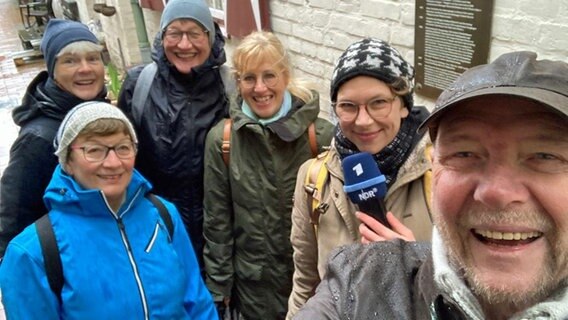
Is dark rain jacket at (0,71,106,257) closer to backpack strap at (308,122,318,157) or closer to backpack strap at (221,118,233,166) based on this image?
backpack strap at (221,118,233,166)

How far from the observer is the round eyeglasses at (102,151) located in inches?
85.1

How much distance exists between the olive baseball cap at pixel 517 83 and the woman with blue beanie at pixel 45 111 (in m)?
2.02

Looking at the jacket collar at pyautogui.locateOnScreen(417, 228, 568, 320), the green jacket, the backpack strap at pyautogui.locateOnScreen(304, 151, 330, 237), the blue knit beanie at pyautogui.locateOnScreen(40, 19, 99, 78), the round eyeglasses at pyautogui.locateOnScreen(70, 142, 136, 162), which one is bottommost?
the green jacket

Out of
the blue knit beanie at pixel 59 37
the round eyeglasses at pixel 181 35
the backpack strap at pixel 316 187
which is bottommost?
the backpack strap at pixel 316 187

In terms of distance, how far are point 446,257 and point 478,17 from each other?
1.60 metres

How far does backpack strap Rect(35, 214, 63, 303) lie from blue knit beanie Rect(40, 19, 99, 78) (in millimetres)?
1141

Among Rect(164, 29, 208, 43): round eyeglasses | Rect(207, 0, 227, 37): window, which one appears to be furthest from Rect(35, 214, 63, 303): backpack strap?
Rect(207, 0, 227, 37): window

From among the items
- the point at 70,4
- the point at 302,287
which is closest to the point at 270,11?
the point at 302,287

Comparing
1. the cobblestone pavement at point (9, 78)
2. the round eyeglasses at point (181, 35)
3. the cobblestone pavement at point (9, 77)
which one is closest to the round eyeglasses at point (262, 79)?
the round eyeglasses at point (181, 35)

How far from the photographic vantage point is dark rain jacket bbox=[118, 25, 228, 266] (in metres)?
2.80

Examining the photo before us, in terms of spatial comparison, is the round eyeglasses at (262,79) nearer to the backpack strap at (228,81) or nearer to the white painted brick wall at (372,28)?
the backpack strap at (228,81)

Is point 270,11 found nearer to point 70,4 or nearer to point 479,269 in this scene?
point 479,269

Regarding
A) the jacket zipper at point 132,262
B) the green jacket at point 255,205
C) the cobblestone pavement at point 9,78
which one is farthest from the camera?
the cobblestone pavement at point 9,78

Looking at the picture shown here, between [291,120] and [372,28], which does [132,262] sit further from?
[372,28]
